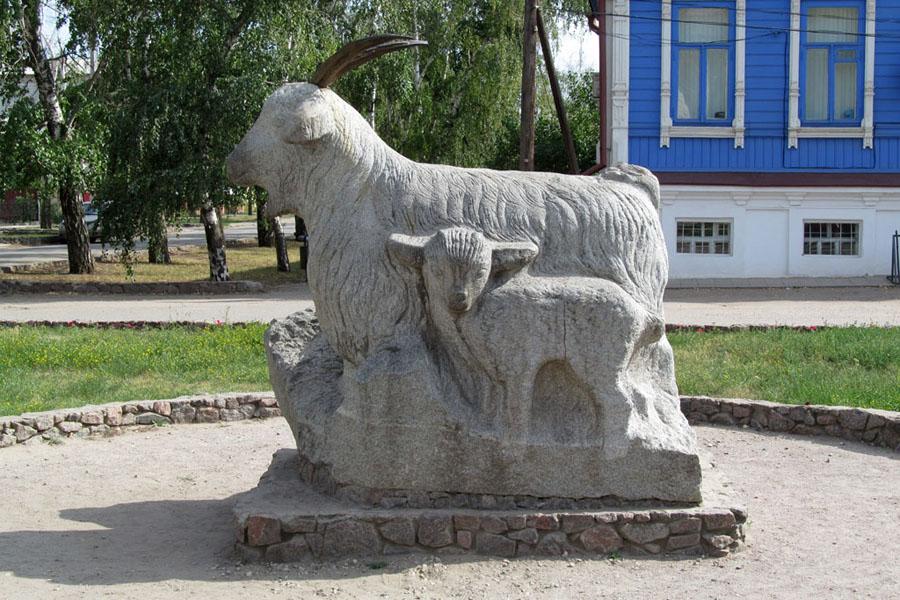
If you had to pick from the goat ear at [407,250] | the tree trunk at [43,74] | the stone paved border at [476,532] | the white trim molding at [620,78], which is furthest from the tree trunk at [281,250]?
the stone paved border at [476,532]

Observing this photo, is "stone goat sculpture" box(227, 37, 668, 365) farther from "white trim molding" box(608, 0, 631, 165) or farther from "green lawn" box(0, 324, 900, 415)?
"white trim molding" box(608, 0, 631, 165)

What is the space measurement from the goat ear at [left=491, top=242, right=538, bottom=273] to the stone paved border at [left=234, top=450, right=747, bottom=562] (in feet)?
4.08

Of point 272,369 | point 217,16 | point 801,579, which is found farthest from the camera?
point 217,16

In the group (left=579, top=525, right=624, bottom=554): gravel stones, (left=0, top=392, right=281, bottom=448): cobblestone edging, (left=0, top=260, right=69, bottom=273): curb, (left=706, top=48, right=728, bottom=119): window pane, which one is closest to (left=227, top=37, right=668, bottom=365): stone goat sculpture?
(left=579, top=525, right=624, bottom=554): gravel stones

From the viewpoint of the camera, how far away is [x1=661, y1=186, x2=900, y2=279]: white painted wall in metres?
19.0

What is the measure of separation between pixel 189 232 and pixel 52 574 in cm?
3994

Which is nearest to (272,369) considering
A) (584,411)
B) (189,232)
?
(584,411)

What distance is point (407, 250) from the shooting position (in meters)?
5.48

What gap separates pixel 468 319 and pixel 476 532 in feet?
3.49

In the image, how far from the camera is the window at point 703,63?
63.0 feet

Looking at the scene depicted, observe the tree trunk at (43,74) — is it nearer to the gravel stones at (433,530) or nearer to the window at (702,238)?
the window at (702,238)

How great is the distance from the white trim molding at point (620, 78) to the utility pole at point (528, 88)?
2.59 m

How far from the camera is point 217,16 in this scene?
1816cm

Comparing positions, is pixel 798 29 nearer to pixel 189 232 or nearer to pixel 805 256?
pixel 805 256
